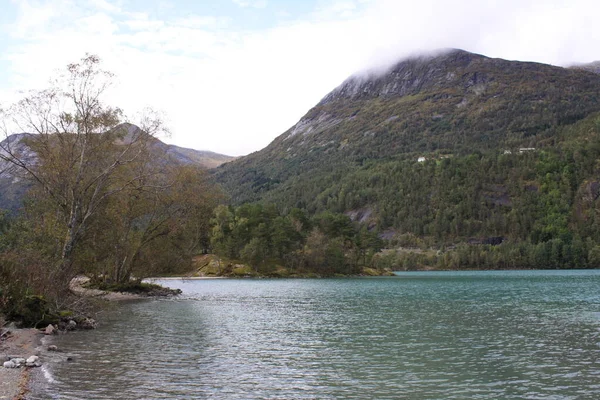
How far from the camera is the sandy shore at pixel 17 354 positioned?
52.1ft

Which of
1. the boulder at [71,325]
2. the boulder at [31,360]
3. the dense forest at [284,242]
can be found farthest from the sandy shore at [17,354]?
the dense forest at [284,242]

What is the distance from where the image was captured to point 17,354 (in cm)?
2181

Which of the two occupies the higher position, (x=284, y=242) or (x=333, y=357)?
(x=284, y=242)

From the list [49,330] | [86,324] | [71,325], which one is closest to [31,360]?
[49,330]

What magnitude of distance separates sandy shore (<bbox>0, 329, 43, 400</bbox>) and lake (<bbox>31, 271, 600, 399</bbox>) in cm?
74

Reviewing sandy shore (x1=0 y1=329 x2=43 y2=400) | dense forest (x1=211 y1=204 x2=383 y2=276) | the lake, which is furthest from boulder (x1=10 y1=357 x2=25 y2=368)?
dense forest (x1=211 y1=204 x2=383 y2=276)

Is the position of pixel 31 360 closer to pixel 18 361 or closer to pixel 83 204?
pixel 18 361

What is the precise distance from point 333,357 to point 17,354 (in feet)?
45.7

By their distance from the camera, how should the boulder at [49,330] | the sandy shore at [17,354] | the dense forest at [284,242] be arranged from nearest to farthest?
the sandy shore at [17,354], the boulder at [49,330], the dense forest at [284,242]

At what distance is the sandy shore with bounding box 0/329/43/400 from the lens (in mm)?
15889

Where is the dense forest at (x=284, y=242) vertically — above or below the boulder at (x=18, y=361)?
above

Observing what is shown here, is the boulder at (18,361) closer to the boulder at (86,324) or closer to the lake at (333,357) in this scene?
the lake at (333,357)

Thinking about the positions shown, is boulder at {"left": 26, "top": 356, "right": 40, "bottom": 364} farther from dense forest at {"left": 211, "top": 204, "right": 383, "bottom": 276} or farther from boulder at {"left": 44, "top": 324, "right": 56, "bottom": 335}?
dense forest at {"left": 211, "top": 204, "right": 383, "bottom": 276}

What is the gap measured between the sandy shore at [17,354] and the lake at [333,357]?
739 millimetres
